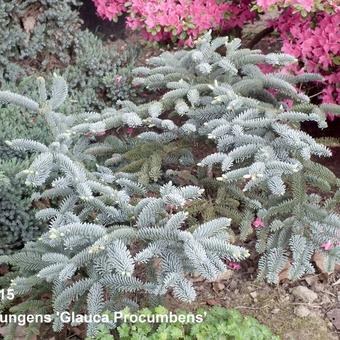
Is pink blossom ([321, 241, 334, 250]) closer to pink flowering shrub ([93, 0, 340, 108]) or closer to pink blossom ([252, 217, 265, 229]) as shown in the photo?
pink blossom ([252, 217, 265, 229])

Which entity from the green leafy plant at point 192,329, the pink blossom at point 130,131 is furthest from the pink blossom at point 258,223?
the pink blossom at point 130,131

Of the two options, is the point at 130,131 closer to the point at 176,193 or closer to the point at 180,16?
the point at 180,16

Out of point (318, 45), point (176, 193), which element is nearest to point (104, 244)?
point (176, 193)

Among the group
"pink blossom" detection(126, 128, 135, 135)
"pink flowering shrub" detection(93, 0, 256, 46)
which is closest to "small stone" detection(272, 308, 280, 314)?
"pink blossom" detection(126, 128, 135, 135)

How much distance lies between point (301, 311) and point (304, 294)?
0.09 m

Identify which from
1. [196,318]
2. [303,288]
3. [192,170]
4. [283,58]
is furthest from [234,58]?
[196,318]

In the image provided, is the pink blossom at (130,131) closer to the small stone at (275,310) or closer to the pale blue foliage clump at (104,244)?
the pale blue foliage clump at (104,244)

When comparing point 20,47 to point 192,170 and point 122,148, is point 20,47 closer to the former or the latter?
point 122,148

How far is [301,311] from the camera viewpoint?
2398mm

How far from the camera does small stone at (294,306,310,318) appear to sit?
2389 millimetres

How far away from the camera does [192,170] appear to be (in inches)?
115

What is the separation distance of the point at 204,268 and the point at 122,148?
0.97 meters

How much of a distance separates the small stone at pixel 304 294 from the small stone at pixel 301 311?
5cm

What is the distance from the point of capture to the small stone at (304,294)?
8.05ft
